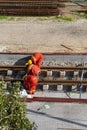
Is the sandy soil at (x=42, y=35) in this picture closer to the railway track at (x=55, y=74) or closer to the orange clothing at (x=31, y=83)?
the railway track at (x=55, y=74)

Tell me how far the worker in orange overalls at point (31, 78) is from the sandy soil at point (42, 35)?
1.91 meters

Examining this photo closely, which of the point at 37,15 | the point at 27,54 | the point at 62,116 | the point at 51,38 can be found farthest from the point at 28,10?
the point at 62,116

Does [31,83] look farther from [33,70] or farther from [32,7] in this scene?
[32,7]

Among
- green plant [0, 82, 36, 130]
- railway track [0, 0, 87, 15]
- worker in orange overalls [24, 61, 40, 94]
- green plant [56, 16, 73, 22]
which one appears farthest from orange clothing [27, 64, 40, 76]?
green plant [0, 82, 36, 130]

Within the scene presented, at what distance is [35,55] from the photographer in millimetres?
18391

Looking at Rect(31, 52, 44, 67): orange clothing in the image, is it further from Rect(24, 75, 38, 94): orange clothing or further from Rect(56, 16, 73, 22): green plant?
Rect(56, 16, 73, 22): green plant

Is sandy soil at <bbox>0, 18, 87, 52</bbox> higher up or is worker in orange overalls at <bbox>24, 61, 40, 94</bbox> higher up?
sandy soil at <bbox>0, 18, 87, 52</bbox>

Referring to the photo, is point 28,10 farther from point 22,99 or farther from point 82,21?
point 22,99

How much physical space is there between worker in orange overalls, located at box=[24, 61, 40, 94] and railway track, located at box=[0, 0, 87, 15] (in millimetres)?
5307

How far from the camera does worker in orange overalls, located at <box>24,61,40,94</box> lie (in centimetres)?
1717

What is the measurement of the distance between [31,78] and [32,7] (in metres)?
6.39

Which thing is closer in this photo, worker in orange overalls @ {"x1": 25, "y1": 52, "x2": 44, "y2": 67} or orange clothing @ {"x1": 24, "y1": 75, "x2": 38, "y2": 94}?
orange clothing @ {"x1": 24, "y1": 75, "x2": 38, "y2": 94}

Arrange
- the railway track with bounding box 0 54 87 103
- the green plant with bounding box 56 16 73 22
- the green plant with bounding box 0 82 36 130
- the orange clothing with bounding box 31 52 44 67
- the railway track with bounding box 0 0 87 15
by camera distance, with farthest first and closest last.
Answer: the railway track with bounding box 0 0 87 15, the green plant with bounding box 56 16 73 22, the orange clothing with bounding box 31 52 44 67, the railway track with bounding box 0 54 87 103, the green plant with bounding box 0 82 36 130

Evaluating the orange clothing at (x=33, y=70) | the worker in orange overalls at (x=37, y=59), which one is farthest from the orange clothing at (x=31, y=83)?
the worker in orange overalls at (x=37, y=59)
